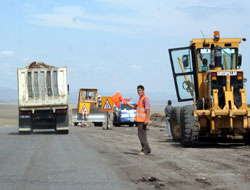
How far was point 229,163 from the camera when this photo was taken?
1111 cm

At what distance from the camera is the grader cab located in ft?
47.2

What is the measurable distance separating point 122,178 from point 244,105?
21.3ft

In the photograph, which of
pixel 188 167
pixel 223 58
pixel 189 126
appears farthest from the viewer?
pixel 223 58

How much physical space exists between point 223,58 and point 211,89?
1421mm

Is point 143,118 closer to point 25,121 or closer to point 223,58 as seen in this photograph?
point 223,58

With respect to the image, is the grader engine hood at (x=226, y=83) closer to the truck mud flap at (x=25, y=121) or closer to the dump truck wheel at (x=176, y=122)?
the dump truck wheel at (x=176, y=122)

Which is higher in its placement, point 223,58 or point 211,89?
point 223,58

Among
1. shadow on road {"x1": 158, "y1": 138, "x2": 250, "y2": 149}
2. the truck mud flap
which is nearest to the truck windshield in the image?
shadow on road {"x1": 158, "y1": 138, "x2": 250, "y2": 149}

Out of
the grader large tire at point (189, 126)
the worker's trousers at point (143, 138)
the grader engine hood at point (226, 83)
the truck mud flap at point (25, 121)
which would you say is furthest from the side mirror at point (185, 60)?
Result: the truck mud flap at point (25, 121)

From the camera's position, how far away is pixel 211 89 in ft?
49.6

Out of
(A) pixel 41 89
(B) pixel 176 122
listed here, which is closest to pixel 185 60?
(B) pixel 176 122

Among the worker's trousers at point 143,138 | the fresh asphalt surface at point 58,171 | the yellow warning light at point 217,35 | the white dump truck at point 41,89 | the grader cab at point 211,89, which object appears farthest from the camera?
the white dump truck at point 41,89

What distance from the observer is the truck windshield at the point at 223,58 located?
1594 cm

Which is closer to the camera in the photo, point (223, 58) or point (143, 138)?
point (143, 138)
